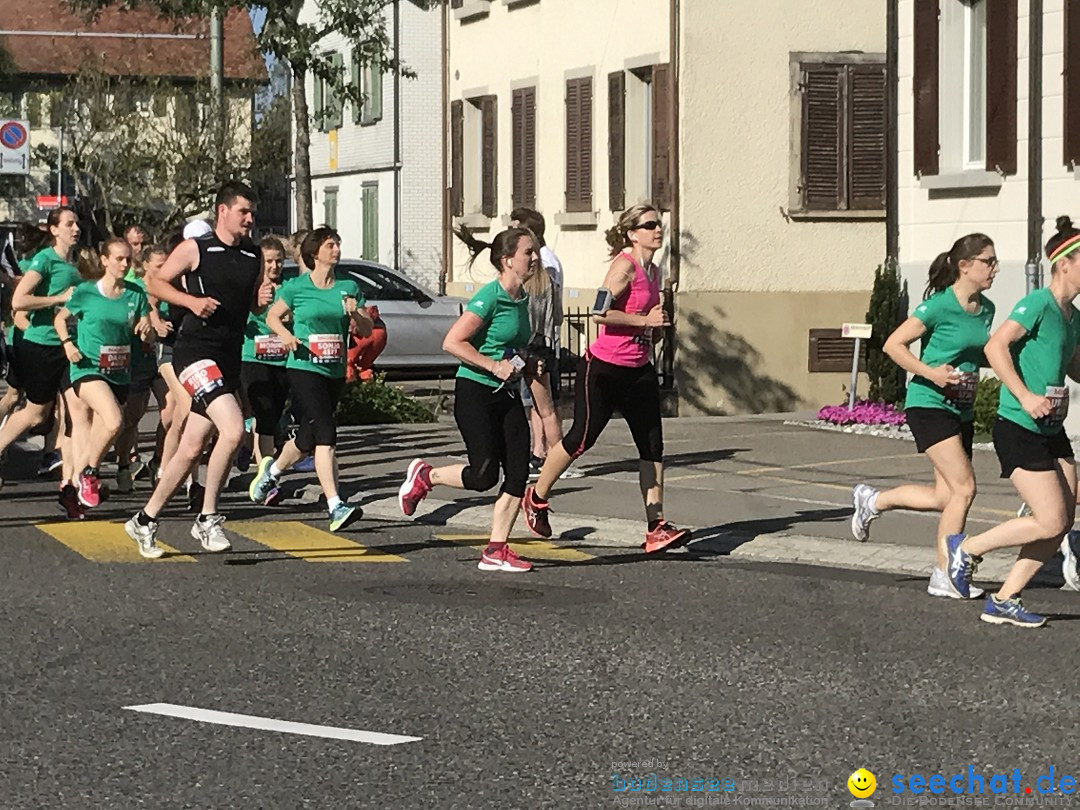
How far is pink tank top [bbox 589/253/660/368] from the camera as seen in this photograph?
12.9m

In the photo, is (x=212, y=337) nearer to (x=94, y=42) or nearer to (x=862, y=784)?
(x=862, y=784)

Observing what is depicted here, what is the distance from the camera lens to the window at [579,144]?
26594 millimetres

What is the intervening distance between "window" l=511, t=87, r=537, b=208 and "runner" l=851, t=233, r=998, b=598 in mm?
17414

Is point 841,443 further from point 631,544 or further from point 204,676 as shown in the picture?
point 204,676

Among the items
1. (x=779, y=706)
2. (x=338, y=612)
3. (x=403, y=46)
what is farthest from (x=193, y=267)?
(x=403, y=46)

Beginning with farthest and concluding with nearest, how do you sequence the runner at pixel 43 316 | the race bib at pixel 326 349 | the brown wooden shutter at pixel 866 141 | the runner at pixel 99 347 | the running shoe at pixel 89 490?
the brown wooden shutter at pixel 866 141, the runner at pixel 43 316, the runner at pixel 99 347, the running shoe at pixel 89 490, the race bib at pixel 326 349

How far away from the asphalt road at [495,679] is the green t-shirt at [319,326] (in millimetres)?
1442

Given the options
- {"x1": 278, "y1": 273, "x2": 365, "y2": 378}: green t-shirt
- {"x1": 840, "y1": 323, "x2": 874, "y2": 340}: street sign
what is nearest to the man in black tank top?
{"x1": 278, "y1": 273, "x2": 365, "y2": 378}: green t-shirt

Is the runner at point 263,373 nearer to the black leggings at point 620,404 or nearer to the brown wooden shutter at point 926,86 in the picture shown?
the black leggings at point 620,404

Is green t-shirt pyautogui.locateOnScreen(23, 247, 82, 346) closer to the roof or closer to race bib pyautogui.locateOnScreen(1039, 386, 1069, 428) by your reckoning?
race bib pyautogui.locateOnScreen(1039, 386, 1069, 428)

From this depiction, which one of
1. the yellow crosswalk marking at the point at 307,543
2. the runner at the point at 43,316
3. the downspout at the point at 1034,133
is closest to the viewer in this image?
the yellow crosswalk marking at the point at 307,543

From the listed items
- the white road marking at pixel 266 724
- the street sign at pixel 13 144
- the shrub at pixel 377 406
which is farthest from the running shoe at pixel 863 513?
the street sign at pixel 13 144

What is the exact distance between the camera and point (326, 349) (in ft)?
45.2

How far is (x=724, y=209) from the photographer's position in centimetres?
2419
